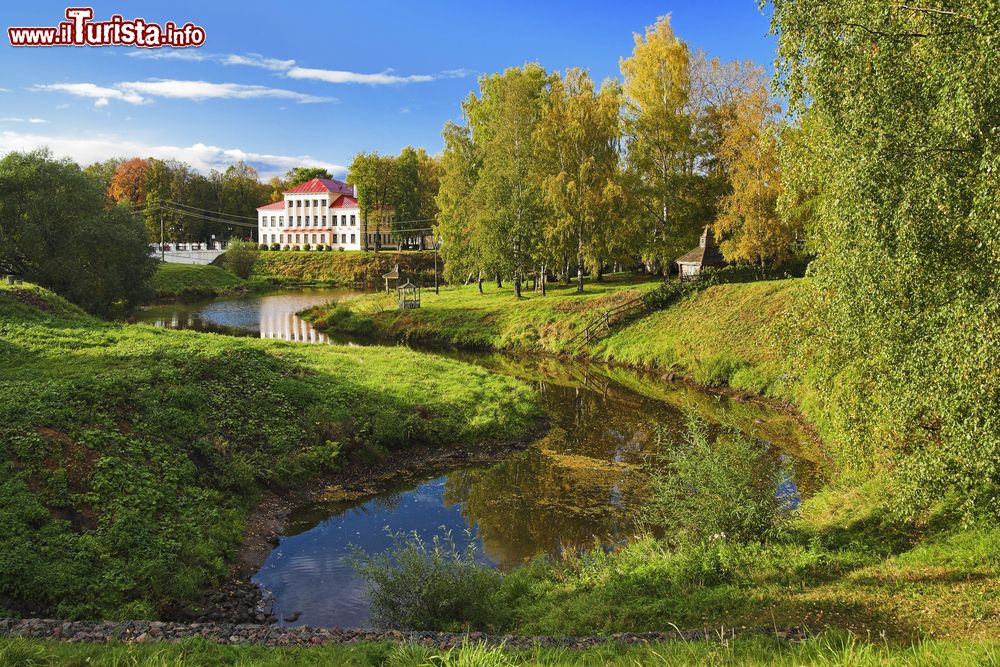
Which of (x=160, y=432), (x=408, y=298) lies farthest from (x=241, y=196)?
(x=160, y=432)

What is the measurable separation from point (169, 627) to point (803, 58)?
14.2 metres

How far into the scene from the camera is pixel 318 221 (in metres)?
104

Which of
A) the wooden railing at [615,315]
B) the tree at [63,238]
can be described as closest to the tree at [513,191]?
the wooden railing at [615,315]

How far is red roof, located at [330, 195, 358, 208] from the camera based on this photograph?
102 metres

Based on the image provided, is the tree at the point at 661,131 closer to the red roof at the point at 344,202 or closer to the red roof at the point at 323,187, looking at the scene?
the red roof at the point at 344,202

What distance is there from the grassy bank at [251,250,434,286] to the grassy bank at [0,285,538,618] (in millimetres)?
60301

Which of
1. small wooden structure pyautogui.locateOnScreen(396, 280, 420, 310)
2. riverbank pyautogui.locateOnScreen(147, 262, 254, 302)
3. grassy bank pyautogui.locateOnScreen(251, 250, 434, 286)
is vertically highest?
grassy bank pyautogui.locateOnScreen(251, 250, 434, 286)

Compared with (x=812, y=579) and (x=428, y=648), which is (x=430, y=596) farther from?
(x=812, y=579)

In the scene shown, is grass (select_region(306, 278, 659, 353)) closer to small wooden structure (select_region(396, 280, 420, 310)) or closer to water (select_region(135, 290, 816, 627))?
small wooden structure (select_region(396, 280, 420, 310))

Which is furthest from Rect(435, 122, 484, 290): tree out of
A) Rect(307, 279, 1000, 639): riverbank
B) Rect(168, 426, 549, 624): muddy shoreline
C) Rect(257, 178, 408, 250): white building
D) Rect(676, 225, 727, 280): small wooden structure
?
Rect(257, 178, 408, 250): white building

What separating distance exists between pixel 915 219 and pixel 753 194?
3211 cm

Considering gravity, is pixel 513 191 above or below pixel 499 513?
above

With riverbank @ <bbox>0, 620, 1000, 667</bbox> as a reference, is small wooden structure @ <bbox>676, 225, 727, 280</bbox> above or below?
above

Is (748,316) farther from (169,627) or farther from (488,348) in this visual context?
(169,627)
